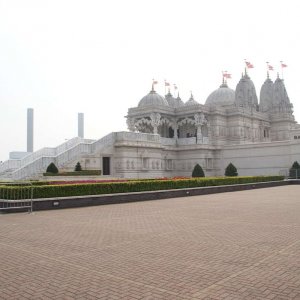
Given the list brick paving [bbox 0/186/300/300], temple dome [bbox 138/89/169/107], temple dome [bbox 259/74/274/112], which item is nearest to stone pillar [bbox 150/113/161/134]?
temple dome [bbox 138/89/169/107]

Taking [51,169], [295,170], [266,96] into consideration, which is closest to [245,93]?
[266,96]

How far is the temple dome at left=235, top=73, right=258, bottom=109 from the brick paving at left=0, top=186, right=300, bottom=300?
59.3 meters

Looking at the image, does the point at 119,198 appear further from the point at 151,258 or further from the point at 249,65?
the point at 249,65

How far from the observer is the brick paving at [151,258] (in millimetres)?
6329

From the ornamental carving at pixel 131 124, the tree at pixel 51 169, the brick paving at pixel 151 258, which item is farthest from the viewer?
the ornamental carving at pixel 131 124

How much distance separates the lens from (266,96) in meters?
77.5

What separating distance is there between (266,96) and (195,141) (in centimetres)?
2582

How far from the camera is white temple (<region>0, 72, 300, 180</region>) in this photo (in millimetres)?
42416

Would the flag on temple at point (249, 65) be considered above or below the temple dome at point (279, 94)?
above

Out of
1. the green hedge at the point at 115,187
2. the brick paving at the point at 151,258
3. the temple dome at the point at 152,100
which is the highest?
the temple dome at the point at 152,100

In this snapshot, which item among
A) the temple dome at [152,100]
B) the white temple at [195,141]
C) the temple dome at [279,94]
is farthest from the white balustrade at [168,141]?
the temple dome at [279,94]

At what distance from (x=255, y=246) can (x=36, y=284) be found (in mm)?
5390

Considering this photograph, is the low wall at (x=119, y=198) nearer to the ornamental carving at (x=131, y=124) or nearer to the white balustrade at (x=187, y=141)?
the white balustrade at (x=187, y=141)

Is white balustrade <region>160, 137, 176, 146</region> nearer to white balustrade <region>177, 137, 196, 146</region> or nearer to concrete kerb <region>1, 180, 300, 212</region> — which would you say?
white balustrade <region>177, 137, 196, 146</region>
